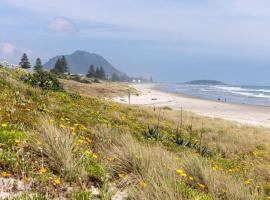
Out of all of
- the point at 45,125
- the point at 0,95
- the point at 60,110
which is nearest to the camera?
the point at 45,125

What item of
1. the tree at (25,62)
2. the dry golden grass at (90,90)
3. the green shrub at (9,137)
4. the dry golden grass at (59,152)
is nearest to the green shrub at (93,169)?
the dry golden grass at (59,152)

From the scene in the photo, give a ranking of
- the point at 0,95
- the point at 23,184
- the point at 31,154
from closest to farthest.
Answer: the point at 23,184 < the point at 31,154 < the point at 0,95

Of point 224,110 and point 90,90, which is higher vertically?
point 90,90

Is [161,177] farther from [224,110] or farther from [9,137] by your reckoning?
[224,110]

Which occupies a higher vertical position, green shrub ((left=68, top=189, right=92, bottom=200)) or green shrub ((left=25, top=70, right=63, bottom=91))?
green shrub ((left=25, top=70, right=63, bottom=91))

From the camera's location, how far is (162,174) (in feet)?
20.8

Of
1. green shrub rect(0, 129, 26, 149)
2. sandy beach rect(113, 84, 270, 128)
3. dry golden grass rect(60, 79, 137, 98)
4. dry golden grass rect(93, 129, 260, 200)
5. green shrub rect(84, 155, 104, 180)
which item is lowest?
sandy beach rect(113, 84, 270, 128)

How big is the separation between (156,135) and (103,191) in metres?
7.45

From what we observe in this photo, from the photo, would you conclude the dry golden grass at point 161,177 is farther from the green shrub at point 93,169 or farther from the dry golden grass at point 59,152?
the dry golden grass at point 59,152

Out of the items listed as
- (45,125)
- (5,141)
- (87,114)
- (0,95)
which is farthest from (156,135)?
(5,141)

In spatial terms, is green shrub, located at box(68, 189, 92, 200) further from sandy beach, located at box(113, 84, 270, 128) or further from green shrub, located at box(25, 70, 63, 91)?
sandy beach, located at box(113, 84, 270, 128)

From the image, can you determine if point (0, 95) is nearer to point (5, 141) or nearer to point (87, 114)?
point (87, 114)

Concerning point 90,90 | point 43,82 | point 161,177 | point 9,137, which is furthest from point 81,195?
point 90,90

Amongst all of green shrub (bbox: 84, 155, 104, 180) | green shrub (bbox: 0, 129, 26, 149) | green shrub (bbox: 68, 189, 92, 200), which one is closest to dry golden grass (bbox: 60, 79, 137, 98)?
green shrub (bbox: 0, 129, 26, 149)
